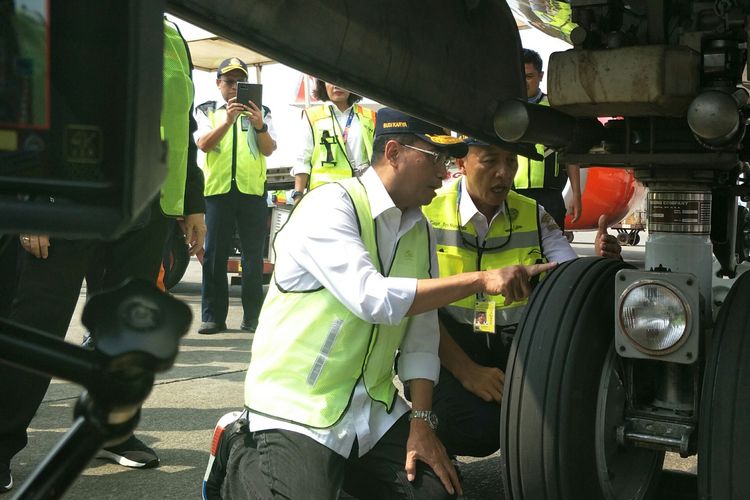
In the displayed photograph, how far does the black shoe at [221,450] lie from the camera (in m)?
2.58

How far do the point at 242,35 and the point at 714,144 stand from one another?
1.13 meters

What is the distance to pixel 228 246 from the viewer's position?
6418 mm

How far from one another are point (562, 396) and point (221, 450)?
3.11ft

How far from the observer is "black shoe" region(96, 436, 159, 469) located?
3.27 m

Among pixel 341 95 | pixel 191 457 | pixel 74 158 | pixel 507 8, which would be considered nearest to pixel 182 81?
pixel 507 8

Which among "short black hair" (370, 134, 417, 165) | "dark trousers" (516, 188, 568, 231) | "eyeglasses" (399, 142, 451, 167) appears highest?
"short black hair" (370, 134, 417, 165)

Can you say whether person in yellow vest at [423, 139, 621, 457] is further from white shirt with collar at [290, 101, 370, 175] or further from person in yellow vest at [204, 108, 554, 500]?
white shirt with collar at [290, 101, 370, 175]

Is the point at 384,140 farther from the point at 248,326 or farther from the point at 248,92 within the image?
the point at 248,326

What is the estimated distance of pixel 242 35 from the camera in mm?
1903

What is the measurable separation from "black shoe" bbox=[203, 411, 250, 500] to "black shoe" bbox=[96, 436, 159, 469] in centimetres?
68

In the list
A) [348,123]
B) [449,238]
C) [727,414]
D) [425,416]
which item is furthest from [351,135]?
[727,414]

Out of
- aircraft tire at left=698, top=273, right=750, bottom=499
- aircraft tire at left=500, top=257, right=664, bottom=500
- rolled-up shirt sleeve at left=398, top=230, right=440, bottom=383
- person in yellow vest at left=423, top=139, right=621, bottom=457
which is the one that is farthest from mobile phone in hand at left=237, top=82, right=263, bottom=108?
aircraft tire at left=698, top=273, right=750, bottom=499

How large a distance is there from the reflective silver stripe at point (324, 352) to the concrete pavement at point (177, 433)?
2.05 feet

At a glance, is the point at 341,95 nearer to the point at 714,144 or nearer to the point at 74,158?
the point at 714,144
